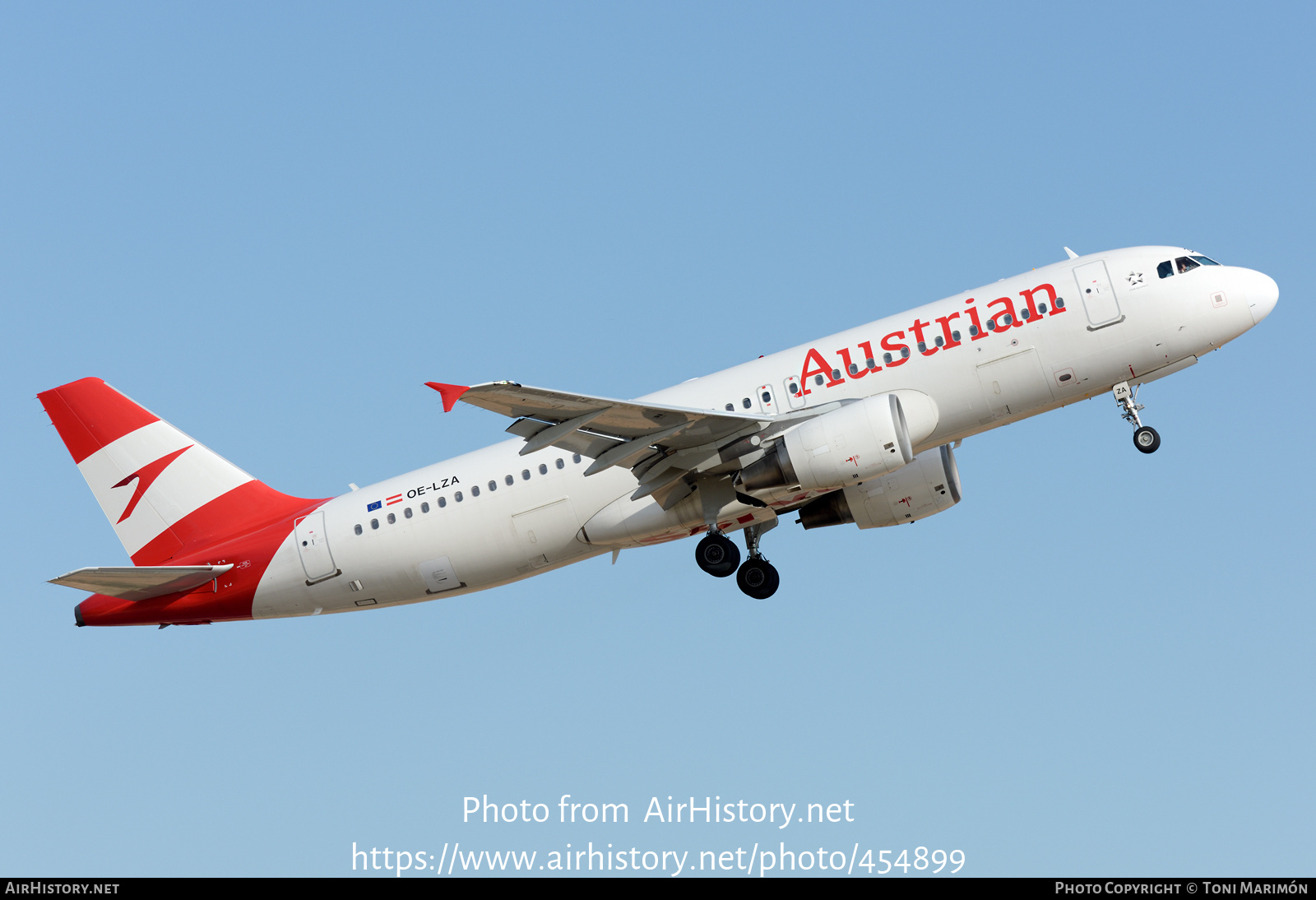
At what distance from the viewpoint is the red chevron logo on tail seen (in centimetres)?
3584

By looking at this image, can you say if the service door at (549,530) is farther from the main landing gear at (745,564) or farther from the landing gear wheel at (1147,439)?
the landing gear wheel at (1147,439)

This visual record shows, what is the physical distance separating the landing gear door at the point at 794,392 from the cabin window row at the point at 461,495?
16.8 feet

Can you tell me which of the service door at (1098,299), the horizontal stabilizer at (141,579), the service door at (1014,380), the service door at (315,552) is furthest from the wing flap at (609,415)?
the horizontal stabilizer at (141,579)

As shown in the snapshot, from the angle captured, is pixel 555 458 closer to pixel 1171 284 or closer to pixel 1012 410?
pixel 1012 410

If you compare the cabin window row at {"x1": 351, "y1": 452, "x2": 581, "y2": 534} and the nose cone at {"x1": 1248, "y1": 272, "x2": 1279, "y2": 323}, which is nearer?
the nose cone at {"x1": 1248, "y1": 272, "x2": 1279, "y2": 323}

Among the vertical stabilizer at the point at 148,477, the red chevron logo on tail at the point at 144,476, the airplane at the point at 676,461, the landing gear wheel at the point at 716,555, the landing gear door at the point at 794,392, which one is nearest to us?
the airplane at the point at 676,461

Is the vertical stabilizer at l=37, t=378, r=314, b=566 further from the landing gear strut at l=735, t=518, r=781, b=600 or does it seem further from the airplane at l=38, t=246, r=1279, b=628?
the landing gear strut at l=735, t=518, r=781, b=600

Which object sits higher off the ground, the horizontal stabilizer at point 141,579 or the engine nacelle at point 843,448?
the engine nacelle at point 843,448

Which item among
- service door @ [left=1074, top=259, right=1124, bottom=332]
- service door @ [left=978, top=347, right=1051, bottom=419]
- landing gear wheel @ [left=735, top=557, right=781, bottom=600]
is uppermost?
service door @ [left=1074, top=259, right=1124, bottom=332]

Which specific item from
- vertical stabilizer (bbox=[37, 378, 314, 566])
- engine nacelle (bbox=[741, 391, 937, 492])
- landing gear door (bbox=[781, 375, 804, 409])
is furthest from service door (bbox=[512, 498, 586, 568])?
vertical stabilizer (bbox=[37, 378, 314, 566])

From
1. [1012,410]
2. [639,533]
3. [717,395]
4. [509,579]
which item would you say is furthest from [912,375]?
[509,579]

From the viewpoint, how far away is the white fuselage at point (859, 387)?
1177 inches

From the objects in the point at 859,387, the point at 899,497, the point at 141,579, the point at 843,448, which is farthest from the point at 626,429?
the point at 141,579

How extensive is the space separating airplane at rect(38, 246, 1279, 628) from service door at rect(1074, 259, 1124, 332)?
5 cm
